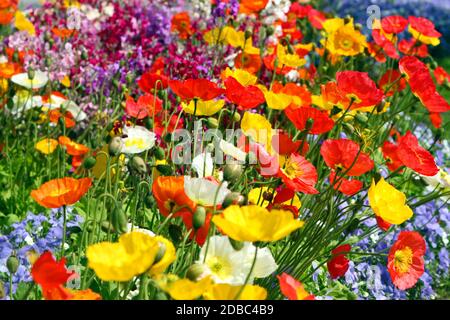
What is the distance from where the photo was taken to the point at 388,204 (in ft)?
6.06

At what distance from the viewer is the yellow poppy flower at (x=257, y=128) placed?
2029 millimetres

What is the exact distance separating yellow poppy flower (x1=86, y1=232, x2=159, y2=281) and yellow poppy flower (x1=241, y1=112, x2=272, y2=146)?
2.19 feet

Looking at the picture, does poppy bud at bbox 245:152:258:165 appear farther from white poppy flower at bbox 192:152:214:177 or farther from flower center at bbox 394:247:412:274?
flower center at bbox 394:247:412:274

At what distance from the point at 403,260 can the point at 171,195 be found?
0.66m

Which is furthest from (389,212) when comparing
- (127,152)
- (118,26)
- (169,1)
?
(169,1)

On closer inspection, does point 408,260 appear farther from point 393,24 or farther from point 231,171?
point 393,24

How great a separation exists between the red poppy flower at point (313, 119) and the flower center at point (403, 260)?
39 cm

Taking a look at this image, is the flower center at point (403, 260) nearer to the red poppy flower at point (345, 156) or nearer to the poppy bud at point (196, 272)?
the red poppy flower at point (345, 156)

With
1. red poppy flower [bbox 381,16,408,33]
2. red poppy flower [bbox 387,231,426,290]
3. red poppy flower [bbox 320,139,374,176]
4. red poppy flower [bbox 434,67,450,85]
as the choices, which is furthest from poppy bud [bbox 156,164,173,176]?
red poppy flower [bbox 434,67,450,85]

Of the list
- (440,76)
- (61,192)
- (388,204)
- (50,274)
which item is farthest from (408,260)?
(440,76)

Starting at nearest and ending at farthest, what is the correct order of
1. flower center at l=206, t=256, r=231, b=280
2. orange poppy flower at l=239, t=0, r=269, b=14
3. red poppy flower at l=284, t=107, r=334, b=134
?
1. flower center at l=206, t=256, r=231, b=280
2. red poppy flower at l=284, t=107, r=334, b=134
3. orange poppy flower at l=239, t=0, r=269, b=14

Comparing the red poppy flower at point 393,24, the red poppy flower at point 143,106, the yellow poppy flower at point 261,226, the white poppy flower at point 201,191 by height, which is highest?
the yellow poppy flower at point 261,226

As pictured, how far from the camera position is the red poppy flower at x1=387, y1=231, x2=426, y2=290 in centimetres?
199

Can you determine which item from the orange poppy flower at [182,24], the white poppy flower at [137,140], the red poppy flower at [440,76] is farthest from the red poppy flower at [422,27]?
the white poppy flower at [137,140]
